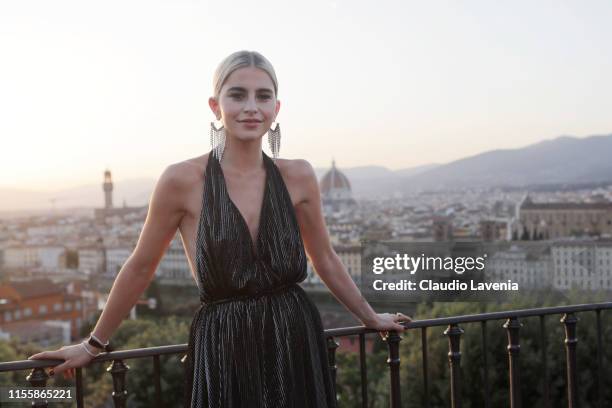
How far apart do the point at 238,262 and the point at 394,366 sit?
2.42 feet

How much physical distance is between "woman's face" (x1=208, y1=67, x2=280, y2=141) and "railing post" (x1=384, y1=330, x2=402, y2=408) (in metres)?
0.69

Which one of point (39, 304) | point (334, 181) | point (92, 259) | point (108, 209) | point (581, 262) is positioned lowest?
point (39, 304)

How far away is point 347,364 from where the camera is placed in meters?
18.5

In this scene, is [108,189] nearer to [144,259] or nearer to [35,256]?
[35,256]

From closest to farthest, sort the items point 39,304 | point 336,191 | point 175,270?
point 39,304 → point 175,270 → point 336,191

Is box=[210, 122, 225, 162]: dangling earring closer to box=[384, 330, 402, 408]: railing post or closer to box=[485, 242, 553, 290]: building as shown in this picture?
box=[384, 330, 402, 408]: railing post

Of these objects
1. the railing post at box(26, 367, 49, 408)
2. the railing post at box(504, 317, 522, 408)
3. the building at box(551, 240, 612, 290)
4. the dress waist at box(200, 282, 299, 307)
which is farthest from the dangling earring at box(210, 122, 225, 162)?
the building at box(551, 240, 612, 290)

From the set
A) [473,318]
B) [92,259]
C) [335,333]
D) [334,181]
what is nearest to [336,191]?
[334,181]

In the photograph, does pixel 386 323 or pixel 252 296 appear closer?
pixel 252 296

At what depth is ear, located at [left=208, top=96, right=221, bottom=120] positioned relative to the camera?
1491 millimetres

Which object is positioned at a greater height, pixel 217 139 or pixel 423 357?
pixel 217 139

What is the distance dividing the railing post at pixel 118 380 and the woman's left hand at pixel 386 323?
1.84 ft

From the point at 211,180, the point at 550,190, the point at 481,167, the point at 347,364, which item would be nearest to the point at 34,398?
the point at 211,180

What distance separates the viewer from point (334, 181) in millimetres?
91688
